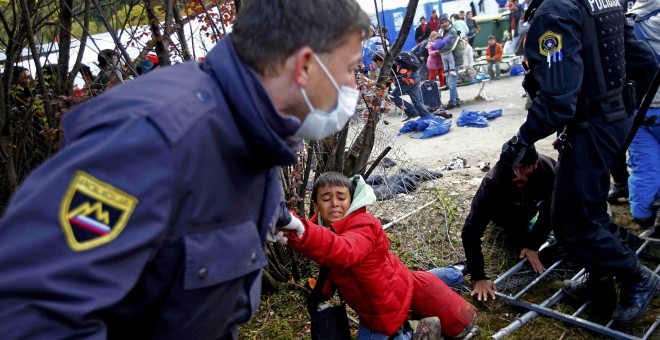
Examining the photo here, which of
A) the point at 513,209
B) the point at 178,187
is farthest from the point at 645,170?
the point at 178,187

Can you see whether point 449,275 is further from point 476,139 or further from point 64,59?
point 476,139

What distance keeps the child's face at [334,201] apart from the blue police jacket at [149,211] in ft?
5.43

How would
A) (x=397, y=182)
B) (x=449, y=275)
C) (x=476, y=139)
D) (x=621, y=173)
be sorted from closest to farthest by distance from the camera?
(x=449, y=275)
(x=621, y=173)
(x=397, y=182)
(x=476, y=139)

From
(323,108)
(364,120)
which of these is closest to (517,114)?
(364,120)

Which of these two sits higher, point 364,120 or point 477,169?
point 364,120

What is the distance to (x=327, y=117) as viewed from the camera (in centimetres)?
131

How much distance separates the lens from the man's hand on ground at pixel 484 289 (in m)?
3.64

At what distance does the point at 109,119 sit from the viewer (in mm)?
987

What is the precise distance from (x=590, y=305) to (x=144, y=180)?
3.22 m

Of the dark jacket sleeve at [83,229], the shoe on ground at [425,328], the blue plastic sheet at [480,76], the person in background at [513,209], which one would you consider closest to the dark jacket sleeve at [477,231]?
the person in background at [513,209]

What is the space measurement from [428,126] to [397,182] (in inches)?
171

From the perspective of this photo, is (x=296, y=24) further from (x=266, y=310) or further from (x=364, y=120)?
(x=364, y=120)

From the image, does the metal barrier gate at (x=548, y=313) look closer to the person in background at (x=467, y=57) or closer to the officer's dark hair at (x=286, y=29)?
the officer's dark hair at (x=286, y=29)

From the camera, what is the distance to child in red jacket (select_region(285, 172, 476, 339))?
2.86 m
